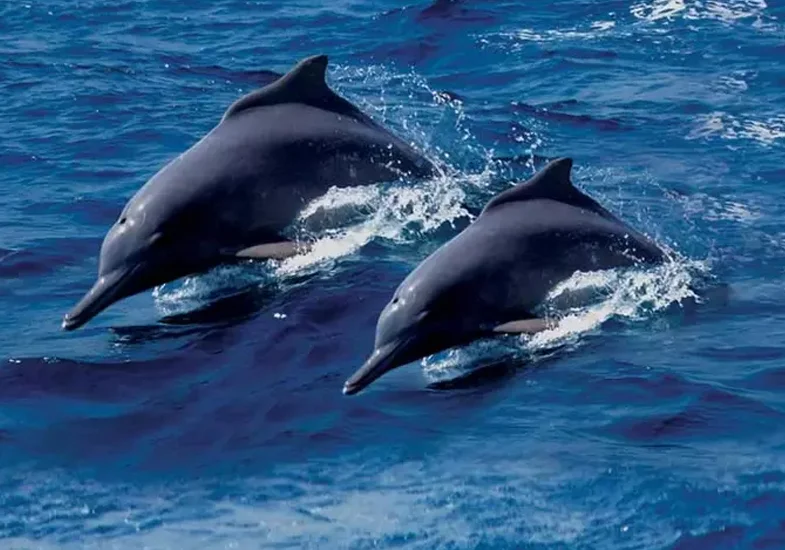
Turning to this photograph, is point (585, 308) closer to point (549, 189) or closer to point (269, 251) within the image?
point (549, 189)

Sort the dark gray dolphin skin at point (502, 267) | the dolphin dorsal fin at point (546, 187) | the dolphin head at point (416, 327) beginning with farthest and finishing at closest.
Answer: the dolphin dorsal fin at point (546, 187) → the dark gray dolphin skin at point (502, 267) → the dolphin head at point (416, 327)

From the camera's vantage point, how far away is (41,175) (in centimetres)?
1805

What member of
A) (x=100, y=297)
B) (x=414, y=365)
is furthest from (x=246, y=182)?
(x=414, y=365)

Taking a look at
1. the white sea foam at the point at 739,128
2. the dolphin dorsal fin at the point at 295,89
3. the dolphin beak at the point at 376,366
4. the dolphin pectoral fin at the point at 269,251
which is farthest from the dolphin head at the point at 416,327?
Result: the white sea foam at the point at 739,128

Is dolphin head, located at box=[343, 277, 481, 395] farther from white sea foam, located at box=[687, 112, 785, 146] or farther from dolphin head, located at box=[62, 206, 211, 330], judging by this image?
white sea foam, located at box=[687, 112, 785, 146]

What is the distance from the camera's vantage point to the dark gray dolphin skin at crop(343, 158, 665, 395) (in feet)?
40.3

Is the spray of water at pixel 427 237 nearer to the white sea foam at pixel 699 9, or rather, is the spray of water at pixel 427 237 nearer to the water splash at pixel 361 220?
the water splash at pixel 361 220

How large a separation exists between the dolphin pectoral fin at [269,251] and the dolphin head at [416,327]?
1624 mm

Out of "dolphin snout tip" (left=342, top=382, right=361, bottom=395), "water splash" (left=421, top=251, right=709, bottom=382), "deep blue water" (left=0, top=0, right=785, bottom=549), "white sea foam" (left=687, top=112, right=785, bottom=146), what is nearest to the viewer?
"deep blue water" (left=0, top=0, right=785, bottom=549)

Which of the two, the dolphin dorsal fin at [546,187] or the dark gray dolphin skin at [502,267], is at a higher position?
the dolphin dorsal fin at [546,187]

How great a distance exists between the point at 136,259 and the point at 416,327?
8.16 feet

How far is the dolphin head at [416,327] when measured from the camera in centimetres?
1213

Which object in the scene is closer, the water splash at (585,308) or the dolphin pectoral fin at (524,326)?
the water splash at (585,308)

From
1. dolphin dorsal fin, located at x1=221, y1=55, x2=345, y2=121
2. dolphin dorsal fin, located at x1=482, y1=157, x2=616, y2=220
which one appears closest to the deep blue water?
dolphin dorsal fin, located at x1=482, y1=157, x2=616, y2=220
